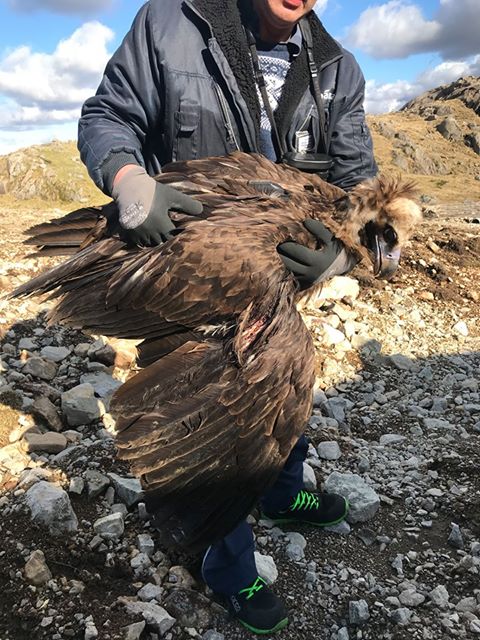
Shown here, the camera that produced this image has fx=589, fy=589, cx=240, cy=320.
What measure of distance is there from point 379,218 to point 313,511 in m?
1.82

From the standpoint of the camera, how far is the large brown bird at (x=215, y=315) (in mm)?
2445

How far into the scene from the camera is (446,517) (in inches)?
150

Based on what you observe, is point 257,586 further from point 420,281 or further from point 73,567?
point 420,281

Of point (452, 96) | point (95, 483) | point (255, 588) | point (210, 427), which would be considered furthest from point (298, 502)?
point (452, 96)

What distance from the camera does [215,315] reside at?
277cm

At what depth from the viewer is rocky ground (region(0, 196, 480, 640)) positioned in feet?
9.55

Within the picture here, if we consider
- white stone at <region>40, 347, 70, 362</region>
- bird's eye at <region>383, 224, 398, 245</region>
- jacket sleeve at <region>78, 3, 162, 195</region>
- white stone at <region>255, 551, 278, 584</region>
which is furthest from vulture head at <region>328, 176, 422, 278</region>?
white stone at <region>40, 347, 70, 362</region>

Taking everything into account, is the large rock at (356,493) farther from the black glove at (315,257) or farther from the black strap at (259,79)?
the black strap at (259,79)

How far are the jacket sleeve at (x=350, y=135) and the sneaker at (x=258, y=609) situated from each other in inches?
88.6

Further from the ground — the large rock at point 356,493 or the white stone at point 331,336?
the white stone at point 331,336

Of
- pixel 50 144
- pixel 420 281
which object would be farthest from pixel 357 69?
pixel 50 144

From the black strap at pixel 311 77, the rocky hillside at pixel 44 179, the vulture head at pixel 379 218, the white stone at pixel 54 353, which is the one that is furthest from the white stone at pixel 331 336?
the rocky hillside at pixel 44 179

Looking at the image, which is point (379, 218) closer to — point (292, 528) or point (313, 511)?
point (313, 511)

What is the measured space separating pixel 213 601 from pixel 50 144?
24.1m
